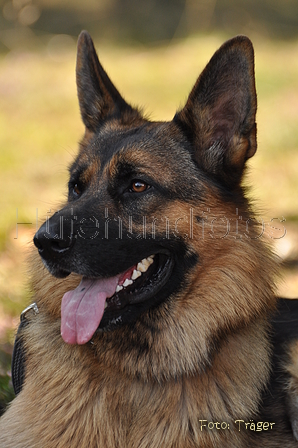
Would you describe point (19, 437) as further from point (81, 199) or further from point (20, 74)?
point (20, 74)

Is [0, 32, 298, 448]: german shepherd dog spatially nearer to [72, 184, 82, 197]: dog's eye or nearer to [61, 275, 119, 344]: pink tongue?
[61, 275, 119, 344]: pink tongue

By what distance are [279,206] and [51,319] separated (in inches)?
202

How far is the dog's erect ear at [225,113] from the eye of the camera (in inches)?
115

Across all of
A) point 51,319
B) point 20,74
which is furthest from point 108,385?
point 20,74

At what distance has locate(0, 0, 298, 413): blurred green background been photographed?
640 cm

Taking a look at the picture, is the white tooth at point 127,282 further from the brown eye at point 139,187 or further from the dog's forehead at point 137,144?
the dog's forehead at point 137,144

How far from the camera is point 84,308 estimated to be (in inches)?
112

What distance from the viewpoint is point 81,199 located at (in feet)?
10.3

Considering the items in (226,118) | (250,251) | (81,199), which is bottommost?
Result: (250,251)

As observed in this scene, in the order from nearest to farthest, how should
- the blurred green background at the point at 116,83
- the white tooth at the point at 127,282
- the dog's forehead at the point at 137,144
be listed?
the white tooth at the point at 127,282 → the dog's forehead at the point at 137,144 → the blurred green background at the point at 116,83

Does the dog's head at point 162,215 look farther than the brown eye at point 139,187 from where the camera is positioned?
No

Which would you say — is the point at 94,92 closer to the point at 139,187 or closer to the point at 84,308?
the point at 139,187

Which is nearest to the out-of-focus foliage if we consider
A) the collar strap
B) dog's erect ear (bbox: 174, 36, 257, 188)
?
dog's erect ear (bbox: 174, 36, 257, 188)

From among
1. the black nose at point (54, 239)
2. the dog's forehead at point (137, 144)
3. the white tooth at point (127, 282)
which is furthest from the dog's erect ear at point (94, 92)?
the white tooth at point (127, 282)
